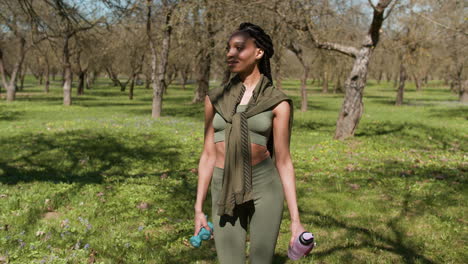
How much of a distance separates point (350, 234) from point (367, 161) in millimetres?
5647

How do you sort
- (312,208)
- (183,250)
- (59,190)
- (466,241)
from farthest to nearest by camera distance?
(59,190) → (312,208) → (466,241) → (183,250)

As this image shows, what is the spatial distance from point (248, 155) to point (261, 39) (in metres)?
0.85

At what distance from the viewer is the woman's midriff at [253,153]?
8.97ft

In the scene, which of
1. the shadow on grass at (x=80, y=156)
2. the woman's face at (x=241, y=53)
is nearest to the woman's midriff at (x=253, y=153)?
the woman's face at (x=241, y=53)

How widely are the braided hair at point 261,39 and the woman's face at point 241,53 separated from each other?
0.12 ft

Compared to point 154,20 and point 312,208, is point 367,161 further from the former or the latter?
point 154,20

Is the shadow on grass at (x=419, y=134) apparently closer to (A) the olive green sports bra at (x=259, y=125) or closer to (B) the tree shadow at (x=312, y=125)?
(B) the tree shadow at (x=312, y=125)

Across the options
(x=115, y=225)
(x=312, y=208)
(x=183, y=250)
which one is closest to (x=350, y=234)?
(x=312, y=208)

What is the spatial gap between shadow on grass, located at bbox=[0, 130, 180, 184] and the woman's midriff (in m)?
6.18

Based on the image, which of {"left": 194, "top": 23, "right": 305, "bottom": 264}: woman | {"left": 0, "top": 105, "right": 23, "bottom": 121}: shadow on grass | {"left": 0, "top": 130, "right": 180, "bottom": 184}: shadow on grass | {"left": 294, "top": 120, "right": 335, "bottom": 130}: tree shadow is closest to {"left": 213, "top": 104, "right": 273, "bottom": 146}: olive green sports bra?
{"left": 194, "top": 23, "right": 305, "bottom": 264}: woman

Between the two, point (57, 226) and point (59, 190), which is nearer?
point (57, 226)

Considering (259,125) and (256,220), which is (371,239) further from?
(259,125)

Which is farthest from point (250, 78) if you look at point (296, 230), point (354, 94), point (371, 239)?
point (354, 94)

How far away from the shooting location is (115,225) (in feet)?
19.5
